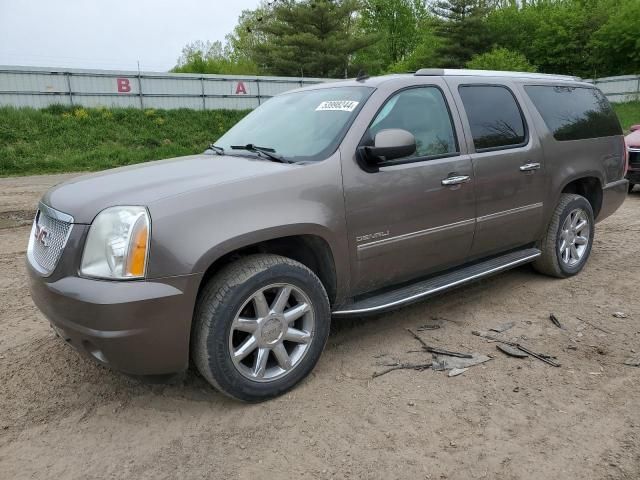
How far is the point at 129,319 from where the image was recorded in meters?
2.53

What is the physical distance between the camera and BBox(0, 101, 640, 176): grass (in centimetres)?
1795

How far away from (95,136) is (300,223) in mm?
20437

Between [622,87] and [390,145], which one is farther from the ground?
[622,87]

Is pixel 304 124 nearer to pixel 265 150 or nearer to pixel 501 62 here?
pixel 265 150

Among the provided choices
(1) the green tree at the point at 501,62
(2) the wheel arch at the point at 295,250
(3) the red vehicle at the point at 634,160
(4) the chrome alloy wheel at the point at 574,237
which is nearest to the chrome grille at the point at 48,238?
(2) the wheel arch at the point at 295,250

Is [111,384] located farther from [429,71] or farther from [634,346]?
[634,346]

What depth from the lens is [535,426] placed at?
8.91ft

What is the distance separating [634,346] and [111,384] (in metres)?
3.38

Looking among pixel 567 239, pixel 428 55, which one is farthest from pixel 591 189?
pixel 428 55

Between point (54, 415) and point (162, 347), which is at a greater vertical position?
point (162, 347)

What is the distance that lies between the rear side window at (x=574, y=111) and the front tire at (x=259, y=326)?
283cm

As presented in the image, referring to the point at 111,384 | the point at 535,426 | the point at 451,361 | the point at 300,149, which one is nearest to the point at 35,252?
the point at 111,384

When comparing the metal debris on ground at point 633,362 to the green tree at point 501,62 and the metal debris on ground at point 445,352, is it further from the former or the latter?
the green tree at point 501,62

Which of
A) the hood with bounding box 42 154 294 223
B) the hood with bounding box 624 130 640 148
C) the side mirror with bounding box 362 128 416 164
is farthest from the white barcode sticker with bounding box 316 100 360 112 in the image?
the hood with bounding box 624 130 640 148
